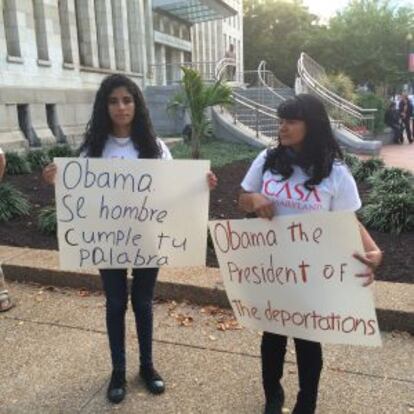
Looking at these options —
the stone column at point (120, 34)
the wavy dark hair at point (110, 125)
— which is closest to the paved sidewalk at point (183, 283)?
the wavy dark hair at point (110, 125)

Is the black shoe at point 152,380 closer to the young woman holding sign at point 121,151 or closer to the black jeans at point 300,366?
the young woman holding sign at point 121,151

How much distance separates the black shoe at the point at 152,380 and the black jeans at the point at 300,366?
672mm

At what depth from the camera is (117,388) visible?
10.6 feet

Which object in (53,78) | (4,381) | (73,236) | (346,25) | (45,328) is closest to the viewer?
(73,236)

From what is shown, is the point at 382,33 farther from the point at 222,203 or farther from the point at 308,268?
the point at 308,268

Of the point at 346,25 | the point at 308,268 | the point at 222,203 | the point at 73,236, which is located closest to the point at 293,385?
the point at 308,268

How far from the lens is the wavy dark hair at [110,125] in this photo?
3.02 meters

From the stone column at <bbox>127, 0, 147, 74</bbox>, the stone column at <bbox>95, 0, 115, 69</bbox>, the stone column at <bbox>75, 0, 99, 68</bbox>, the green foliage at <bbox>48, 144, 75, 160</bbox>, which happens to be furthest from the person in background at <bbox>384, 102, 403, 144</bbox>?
the green foliage at <bbox>48, 144, 75, 160</bbox>

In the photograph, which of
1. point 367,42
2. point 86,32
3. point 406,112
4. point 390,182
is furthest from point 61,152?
point 367,42

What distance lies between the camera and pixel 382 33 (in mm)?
41594

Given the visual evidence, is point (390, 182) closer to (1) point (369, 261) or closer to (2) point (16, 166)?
(1) point (369, 261)

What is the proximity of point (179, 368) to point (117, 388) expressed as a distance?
506mm

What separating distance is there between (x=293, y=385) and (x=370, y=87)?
41042 mm

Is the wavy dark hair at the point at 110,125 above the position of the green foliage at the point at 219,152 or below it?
above
